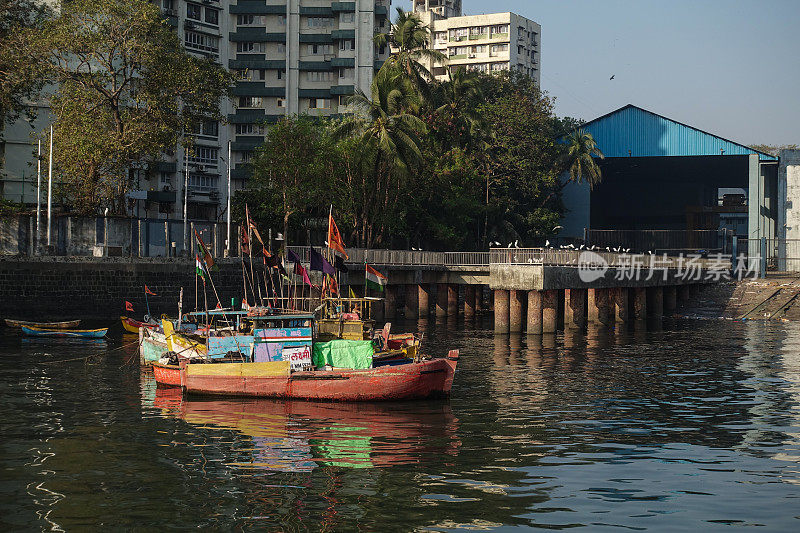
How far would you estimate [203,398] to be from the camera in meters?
34.3

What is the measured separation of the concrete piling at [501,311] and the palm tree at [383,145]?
1855 cm

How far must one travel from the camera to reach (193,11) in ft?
366

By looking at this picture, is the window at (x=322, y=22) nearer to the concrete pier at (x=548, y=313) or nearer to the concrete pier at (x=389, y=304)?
the concrete pier at (x=389, y=304)

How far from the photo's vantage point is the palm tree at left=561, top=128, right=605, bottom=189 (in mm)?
97562

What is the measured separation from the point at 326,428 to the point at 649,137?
76491mm

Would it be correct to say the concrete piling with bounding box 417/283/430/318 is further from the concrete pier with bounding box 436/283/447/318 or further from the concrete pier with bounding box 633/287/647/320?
the concrete pier with bounding box 633/287/647/320

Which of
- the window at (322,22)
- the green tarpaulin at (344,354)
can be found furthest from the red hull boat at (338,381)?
the window at (322,22)

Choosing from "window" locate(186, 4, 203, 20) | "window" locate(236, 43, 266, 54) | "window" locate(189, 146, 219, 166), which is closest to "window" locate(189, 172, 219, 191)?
"window" locate(189, 146, 219, 166)

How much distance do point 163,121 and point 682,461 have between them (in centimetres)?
5391

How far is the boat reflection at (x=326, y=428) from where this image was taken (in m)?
23.7

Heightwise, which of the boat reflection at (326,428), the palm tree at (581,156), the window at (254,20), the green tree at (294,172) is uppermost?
the window at (254,20)

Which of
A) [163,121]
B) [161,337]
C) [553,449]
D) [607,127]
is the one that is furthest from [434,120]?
[553,449]

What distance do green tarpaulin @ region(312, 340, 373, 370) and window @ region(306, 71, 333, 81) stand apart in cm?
8863

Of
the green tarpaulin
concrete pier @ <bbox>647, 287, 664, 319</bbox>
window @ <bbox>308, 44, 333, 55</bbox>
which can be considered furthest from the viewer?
window @ <bbox>308, 44, 333, 55</bbox>
